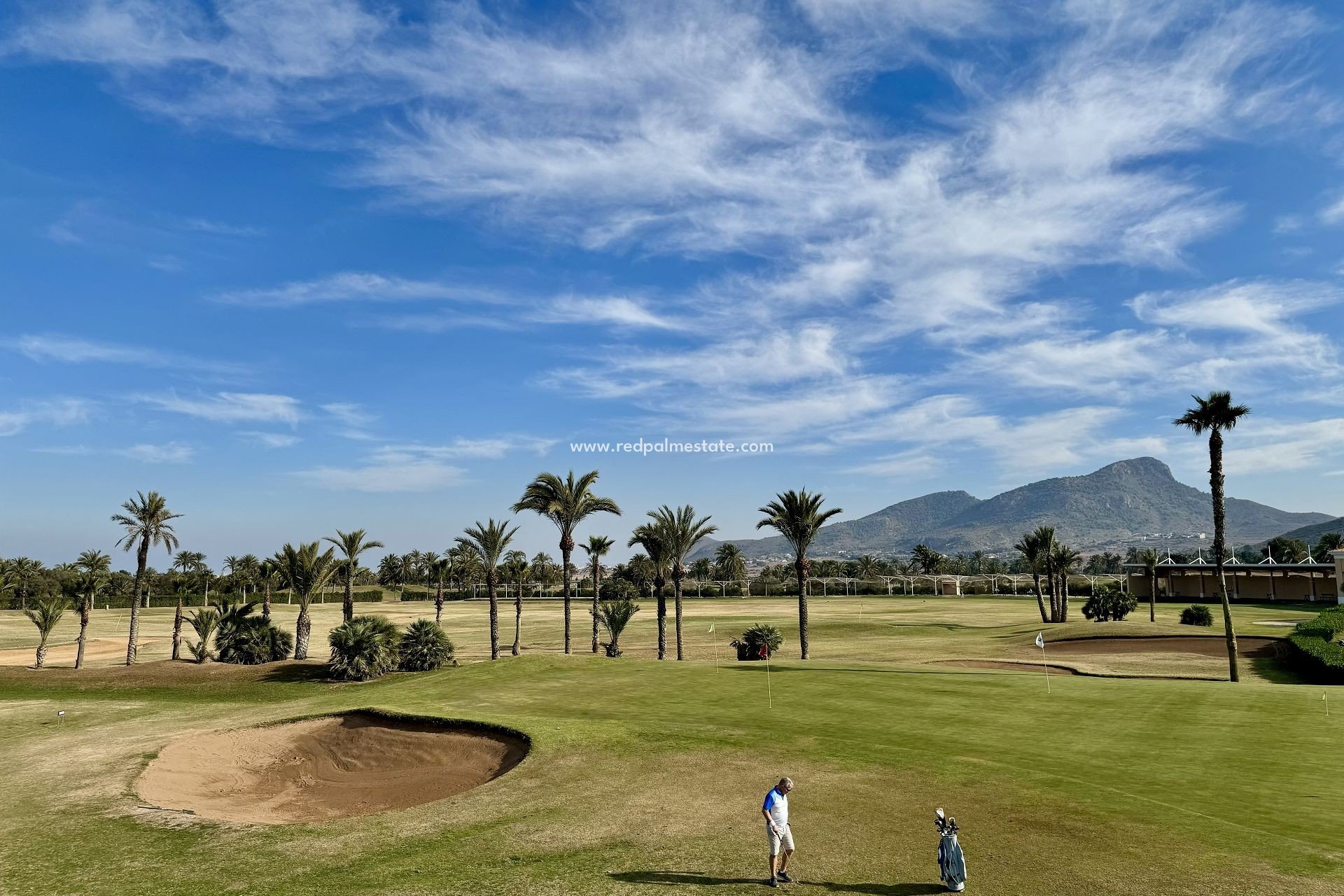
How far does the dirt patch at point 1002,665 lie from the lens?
44.3m

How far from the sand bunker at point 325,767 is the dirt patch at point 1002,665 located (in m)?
31.5

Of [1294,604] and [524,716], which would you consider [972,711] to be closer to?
[524,716]

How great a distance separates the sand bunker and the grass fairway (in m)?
1.07

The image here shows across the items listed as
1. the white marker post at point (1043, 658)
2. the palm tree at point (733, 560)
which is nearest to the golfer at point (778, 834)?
the white marker post at point (1043, 658)

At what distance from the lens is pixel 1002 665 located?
4891 cm

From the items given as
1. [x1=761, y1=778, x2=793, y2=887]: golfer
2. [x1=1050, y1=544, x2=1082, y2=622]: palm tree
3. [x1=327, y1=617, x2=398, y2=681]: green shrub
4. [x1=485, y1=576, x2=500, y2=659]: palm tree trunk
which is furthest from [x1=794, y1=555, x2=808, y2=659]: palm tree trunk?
[x1=761, y1=778, x2=793, y2=887]: golfer

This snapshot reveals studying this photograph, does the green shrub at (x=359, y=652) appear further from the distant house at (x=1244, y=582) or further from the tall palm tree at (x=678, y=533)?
the distant house at (x=1244, y=582)

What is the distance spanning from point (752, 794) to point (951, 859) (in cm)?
690

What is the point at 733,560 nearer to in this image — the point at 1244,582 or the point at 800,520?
the point at 1244,582

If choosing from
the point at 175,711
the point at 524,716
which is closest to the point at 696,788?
the point at 524,716

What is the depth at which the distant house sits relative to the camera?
113875 mm

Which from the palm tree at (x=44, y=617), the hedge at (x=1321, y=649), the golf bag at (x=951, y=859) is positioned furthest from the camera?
the palm tree at (x=44, y=617)

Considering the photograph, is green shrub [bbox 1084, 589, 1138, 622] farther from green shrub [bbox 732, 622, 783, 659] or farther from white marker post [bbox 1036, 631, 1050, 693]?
green shrub [bbox 732, 622, 783, 659]

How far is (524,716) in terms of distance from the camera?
2819 cm
